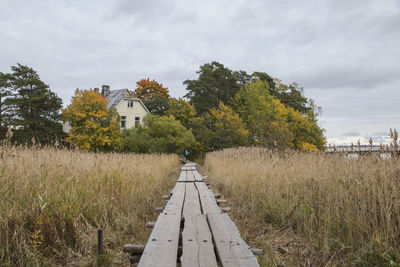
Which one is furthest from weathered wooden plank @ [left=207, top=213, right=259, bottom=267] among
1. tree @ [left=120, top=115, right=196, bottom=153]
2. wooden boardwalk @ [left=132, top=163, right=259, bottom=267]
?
tree @ [left=120, top=115, right=196, bottom=153]

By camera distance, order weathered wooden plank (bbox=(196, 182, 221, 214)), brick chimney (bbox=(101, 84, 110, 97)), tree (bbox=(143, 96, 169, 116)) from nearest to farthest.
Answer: weathered wooden plank (bbox=(196, 182, 221, 214)) → tree (bbox=(143, 96, 169, 116)) → brick chimney (bbox=(101, 84, 110, 97))

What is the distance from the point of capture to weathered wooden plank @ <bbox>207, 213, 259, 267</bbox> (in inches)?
80.7

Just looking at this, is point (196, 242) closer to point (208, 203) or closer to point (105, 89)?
point (208, 203)

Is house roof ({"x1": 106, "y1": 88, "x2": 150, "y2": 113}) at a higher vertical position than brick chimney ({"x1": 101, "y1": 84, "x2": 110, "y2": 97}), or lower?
lower

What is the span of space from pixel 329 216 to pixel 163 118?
809 inches

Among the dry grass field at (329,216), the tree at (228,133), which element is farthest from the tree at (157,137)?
the dry grass field at (329,216)

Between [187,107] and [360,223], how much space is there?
27746 millimetres

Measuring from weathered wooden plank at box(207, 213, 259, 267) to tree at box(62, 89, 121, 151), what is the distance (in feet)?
76.8

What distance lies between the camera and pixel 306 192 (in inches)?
167

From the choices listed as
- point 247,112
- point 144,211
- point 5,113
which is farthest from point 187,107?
point 144,211

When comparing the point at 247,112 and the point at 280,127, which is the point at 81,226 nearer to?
the point at 280,127

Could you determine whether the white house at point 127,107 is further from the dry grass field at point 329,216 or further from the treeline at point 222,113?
the dry grass field at point 329,216

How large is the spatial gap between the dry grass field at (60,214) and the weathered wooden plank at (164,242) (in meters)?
0.43

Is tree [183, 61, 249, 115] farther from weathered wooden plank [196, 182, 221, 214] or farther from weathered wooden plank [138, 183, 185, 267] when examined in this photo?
weathered wooden plank [138, 183, 185, 267]
